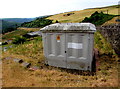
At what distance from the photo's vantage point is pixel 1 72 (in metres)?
6.13

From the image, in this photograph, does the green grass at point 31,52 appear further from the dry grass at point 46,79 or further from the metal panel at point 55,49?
the dry grass at point 46,79

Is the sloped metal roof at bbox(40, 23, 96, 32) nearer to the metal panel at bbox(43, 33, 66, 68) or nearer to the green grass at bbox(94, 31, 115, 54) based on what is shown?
the metal panel at bbox(43, 33, 66, 68)

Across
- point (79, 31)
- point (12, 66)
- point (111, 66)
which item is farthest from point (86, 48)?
point (12, 66)

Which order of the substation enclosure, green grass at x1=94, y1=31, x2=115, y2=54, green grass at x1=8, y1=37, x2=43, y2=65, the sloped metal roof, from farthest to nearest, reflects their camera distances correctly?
green grass at x1=94, y1=31, x2=115, y2=54
green grass at x1=8, y1=37, x2=43, y2=65
the substation enclosure
the sloped metal roof

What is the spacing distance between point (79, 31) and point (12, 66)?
4.50m

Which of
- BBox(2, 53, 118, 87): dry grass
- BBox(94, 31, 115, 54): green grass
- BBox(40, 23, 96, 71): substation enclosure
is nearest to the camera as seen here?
BBox(2, 53, 118, 87): dry grass

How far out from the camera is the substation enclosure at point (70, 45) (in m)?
6.71

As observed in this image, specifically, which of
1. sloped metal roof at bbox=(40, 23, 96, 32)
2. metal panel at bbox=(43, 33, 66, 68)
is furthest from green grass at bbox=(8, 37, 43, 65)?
sloped metal roof at bbox=(40, 23, 96, 32)

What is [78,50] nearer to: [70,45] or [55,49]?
[70,45]

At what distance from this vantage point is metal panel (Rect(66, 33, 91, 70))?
677cm

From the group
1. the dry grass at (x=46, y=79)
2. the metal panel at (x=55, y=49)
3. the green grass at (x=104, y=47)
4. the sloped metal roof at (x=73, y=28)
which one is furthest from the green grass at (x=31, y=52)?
the green grass at (x=104, y=47)

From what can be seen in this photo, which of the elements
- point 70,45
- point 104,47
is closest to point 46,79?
point 70,45

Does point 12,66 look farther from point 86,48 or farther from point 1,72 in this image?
point 86,48

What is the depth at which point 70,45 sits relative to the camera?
7.08m
